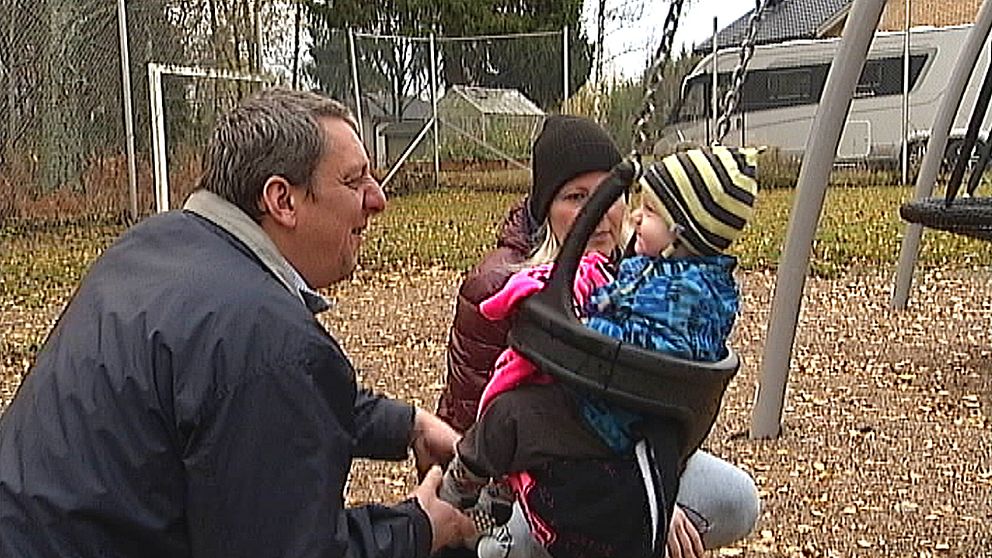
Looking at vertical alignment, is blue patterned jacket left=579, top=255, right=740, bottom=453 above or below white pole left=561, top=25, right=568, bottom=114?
above

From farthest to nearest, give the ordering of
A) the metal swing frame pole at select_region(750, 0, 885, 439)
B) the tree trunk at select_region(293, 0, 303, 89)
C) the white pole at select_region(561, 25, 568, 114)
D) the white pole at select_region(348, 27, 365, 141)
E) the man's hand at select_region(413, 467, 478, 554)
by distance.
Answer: the white pole at select_region(561, 25, 568, 114), the white pole at select_region(348, 27, 365, 141), the tree trunk at select_region(293, 0, 303, 89), the metal swing frame pole at select_region(750, 0, 885, 439), the man's hand at select_region(413, 467, 478, 554)

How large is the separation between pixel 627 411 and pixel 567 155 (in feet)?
2.73

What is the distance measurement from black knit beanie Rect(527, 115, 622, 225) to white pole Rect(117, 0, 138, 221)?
813 cm

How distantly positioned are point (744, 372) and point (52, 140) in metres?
6.71

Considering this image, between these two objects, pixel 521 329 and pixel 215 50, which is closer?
pixel 521 329

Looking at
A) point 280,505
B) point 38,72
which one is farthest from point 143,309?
point 38,72

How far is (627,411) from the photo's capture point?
1968 millimetres

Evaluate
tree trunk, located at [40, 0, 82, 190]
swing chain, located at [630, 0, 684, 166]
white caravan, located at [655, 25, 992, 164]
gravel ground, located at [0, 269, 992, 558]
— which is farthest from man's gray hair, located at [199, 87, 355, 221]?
white caravan, located at [655, 25, 992, 164]

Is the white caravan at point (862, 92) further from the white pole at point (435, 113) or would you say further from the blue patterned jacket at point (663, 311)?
the blue patterned jacket at point (663, 311)

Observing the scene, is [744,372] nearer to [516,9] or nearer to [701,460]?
[701,460]

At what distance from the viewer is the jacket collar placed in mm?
1910

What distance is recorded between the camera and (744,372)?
263 inches

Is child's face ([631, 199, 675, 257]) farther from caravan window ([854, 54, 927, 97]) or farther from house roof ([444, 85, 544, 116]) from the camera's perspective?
caravan window ([854, 54, 927, 97])

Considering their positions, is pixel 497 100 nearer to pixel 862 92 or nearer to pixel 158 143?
pixel 158 143
